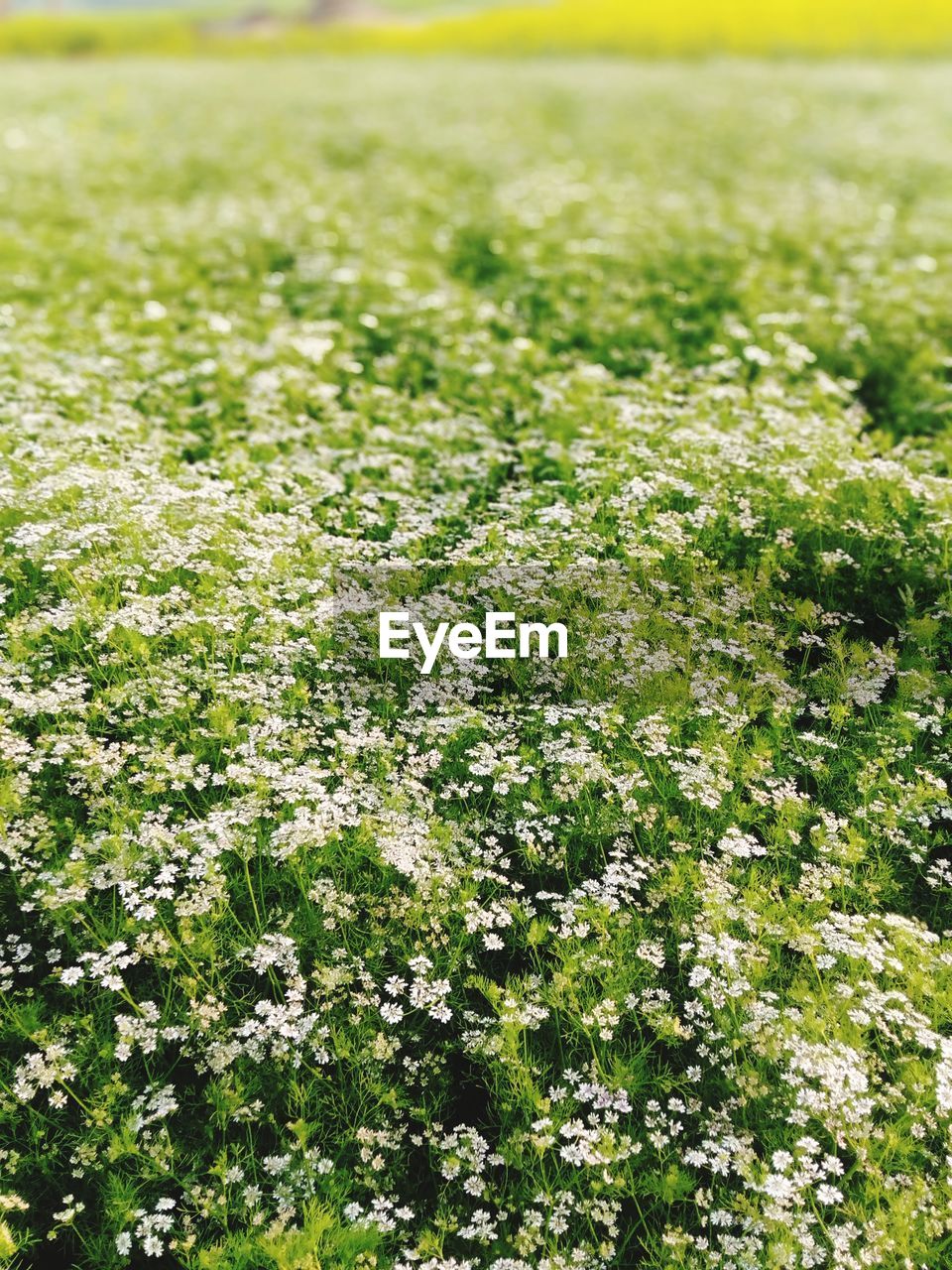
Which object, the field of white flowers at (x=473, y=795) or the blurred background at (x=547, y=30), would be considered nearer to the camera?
the field of white flowers at (x=473, y=795)

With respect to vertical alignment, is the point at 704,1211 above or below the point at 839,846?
below

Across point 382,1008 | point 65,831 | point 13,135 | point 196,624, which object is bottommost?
point 382,1008

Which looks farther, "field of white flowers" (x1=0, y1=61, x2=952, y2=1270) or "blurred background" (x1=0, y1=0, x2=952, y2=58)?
"blurred background" (x1=0, y1=0, x2=952, y2=58)

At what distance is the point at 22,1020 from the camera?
473cm

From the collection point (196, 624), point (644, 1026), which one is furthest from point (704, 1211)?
point (196, 624)

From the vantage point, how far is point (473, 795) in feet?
19.2

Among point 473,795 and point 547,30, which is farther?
point 547,30

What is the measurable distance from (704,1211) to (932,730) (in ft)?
11.1

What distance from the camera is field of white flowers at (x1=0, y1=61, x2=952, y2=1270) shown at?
14.4 feet

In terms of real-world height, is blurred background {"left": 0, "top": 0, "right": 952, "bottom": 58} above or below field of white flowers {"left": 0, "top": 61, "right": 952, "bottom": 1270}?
above

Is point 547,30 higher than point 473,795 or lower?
higher

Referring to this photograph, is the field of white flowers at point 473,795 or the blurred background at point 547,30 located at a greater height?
the blurred background at point 547,30

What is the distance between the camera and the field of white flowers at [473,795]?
4.38 m

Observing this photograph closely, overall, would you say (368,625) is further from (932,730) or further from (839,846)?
(932,730)
